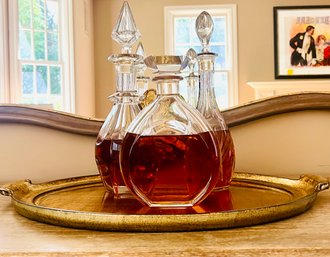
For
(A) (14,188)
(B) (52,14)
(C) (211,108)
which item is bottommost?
(A) (14,188)

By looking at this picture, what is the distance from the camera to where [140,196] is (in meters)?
0.49

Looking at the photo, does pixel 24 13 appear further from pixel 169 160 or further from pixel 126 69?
pixel 169 160

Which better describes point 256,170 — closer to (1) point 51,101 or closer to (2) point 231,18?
(2) point 231,18

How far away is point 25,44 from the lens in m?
1.05

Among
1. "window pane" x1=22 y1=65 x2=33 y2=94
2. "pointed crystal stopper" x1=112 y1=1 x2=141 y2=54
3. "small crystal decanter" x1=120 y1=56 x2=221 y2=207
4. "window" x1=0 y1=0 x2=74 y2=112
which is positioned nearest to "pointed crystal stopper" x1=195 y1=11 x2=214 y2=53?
"pointed crystal stopper" x1=112 y1=1 x2=141 y2=54

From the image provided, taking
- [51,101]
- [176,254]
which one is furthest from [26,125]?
[176,254]

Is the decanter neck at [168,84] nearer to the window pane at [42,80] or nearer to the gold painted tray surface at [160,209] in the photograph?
the gold painted tray surface at [160,209]

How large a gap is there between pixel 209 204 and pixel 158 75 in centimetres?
17

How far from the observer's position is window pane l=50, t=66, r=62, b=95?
37.9 inches

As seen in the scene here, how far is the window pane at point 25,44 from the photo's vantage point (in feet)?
3.34

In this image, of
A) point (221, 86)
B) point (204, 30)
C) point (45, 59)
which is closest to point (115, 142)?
point (204, 30)

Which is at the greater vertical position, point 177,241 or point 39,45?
point 39,45

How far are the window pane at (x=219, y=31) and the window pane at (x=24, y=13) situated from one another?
0.47 meters

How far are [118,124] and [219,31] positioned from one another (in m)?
0.40
